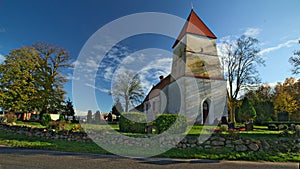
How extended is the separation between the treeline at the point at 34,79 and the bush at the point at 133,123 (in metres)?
14.7

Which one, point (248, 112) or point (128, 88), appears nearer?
point (248, 112)

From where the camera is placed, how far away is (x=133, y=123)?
10258 millimetres

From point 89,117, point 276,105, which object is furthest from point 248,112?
point 89,117

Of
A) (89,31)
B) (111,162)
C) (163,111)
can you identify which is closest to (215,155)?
(111,162)

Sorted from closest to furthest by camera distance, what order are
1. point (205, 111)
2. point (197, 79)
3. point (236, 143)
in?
point (236, 143), point (197, 79), point (205, 111)

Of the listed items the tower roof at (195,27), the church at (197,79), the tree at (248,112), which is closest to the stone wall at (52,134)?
the church at (197,79)

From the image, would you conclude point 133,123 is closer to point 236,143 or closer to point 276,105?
point 236,143

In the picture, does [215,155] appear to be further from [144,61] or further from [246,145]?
[144,61]

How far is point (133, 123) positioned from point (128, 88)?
1523 cm

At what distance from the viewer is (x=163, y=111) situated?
21812 millimetres

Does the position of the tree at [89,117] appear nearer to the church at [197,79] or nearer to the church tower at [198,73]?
the church at [197,79]

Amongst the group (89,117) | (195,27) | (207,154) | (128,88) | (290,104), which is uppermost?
(195,27)

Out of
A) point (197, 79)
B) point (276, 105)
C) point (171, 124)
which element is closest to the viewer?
point (171, 124)

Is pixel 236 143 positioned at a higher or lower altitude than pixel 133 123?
lower
